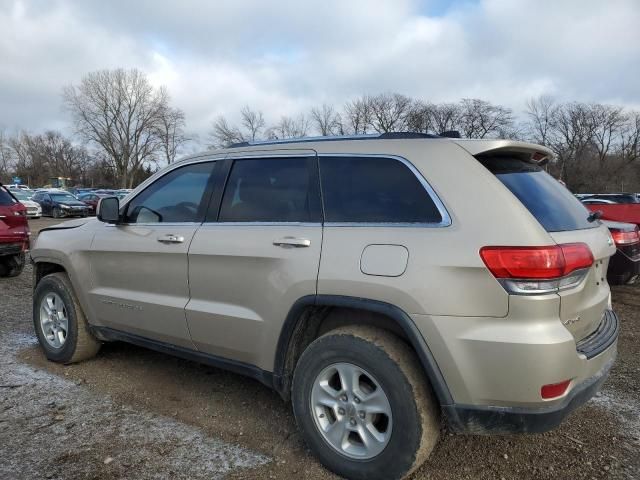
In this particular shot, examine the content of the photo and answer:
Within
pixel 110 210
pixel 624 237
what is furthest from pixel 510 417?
pixel 624 237

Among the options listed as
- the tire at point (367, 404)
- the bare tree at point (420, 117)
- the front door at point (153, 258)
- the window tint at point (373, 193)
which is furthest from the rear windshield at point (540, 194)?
the bare tree at point (420, 117)

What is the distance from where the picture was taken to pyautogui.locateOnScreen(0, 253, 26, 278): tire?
8593 millimetres

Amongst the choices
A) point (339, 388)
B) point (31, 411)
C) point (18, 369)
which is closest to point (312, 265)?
point (339, 388)

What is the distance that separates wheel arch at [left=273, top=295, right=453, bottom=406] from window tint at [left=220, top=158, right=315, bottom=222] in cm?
50

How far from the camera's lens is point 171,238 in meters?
3.43

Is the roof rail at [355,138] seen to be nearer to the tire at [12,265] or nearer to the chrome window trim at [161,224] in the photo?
the chrome window trim at [161,224]

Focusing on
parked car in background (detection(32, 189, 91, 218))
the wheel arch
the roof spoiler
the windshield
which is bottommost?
parked car in background (detection(32, 189, 91, 218))

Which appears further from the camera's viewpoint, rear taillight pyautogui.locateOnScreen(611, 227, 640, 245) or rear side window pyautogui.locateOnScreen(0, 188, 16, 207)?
rear side window pyautogui.locateOnScreen(0, 188, 16, 207)

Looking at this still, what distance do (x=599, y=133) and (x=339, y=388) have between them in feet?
265

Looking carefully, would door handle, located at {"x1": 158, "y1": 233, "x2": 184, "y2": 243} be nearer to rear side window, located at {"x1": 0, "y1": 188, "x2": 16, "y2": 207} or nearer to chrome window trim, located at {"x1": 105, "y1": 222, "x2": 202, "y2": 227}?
chrome window trim, located at {"x1": 105, "y1": 222, "x2": 202, "y2": 227}

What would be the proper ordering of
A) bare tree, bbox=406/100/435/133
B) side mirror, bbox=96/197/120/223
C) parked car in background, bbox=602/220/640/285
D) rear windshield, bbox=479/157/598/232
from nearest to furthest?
rear windshield, bbox=479/157/598/232
side mirror, bbox=96/197/120/223
parked car in background, bbox=602/220/640/285
bare tree, bbox=406/100/435/133

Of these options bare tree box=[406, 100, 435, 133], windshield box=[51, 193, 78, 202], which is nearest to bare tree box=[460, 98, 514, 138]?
bare tree box=[406, 100, 435, 133]

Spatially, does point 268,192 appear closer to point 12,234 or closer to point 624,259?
point 624,259

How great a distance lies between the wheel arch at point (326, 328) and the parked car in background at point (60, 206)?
91.4 ft
